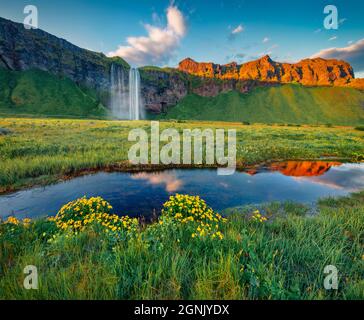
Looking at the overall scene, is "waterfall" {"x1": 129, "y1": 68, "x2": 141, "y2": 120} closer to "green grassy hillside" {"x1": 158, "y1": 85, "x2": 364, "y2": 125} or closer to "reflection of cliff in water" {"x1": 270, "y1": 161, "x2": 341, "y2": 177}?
"green grassy hillside" {"x1": 158, "y1": 85, "x2": 364, "y2": 125}

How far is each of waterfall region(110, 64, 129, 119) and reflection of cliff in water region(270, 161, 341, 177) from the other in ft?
546

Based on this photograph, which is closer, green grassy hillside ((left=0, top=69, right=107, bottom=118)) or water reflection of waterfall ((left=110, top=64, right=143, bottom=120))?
green grassy hillside ((left=0, top=69, right=107, bottom=118))

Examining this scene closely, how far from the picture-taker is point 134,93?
18650 centimetres

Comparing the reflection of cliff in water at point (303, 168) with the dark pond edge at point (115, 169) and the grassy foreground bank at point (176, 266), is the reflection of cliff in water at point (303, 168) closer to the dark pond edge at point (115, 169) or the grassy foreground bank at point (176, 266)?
the dark pond edge at point (115, 169)

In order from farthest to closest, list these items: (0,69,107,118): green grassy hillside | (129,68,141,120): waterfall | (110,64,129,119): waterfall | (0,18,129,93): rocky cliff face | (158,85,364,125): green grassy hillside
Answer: (129,68,141,120): waterfall < (110,64,129,119): waterfall < (158,85,364,125): green grassy hillside < (0,18,129,93): rocky cliff face < (0,69,107,118): green grassy hillside

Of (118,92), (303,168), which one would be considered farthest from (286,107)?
(303,168)

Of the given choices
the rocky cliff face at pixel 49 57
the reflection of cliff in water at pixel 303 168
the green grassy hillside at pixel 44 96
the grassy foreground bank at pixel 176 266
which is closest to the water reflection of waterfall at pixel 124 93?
the rocky cliff face at pixel 49 57

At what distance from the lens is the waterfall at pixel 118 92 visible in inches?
6609

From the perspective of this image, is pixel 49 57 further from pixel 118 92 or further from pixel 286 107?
pixel 286 107

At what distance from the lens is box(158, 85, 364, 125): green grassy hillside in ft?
498

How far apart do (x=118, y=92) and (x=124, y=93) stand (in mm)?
5946

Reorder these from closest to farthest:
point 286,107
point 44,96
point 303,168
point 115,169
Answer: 1. point 115,169
2. point 303,168
3. point 44,96
4. point 286,107

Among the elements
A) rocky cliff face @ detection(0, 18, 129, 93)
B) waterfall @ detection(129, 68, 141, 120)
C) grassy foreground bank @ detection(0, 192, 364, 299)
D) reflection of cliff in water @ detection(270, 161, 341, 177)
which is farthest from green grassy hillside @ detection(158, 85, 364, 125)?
grassy foreground bank @ detection(0, 192, 364, 299)

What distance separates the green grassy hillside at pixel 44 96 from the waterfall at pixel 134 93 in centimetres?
3647
